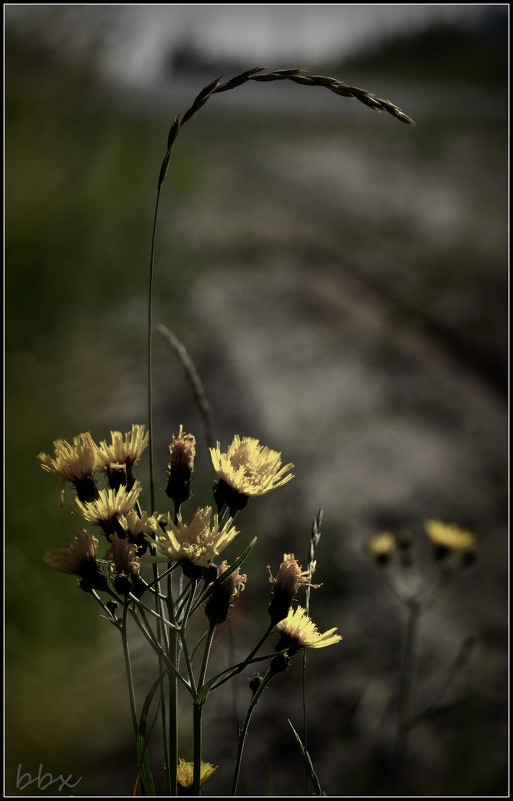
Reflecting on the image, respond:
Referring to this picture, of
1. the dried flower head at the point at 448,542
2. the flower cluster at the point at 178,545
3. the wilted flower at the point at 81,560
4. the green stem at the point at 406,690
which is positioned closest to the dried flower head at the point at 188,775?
the flower cluster at the point at 178,545

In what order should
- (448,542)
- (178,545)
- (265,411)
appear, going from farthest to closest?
(265,411) < (448,542) < (178,545)

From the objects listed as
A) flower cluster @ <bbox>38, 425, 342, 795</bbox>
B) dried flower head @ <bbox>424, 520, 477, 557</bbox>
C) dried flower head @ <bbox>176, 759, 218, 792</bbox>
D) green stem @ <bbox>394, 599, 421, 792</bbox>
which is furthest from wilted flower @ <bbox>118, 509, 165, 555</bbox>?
dried flower head @ <bbox>424, 520, 477, 557</bbox>

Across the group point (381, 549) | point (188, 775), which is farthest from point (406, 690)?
point (188, 775)

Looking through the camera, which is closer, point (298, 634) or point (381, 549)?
point (298, 634)

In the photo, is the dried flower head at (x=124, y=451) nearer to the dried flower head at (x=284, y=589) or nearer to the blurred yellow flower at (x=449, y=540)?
the dried flower head at (x=284, y=589)

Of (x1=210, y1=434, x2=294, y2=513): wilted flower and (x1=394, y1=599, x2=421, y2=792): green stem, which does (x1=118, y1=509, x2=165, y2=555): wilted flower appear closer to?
(x1=210, y1=434, x2=294, y2=513): wilted flower

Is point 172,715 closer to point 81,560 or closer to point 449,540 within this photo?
point 81,560
